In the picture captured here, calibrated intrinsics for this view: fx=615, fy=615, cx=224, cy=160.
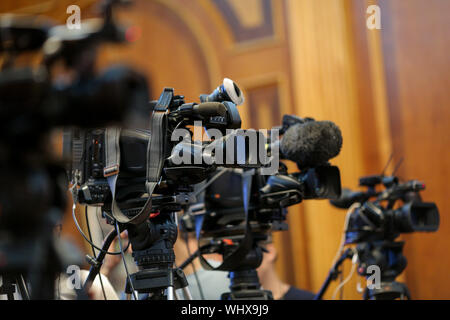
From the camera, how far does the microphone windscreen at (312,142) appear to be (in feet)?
7.75

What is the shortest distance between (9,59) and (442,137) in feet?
11.0

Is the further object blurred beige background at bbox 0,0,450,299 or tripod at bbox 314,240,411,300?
blurred beige background at bbox 0,0,450,299

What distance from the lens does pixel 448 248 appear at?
3.87 metres

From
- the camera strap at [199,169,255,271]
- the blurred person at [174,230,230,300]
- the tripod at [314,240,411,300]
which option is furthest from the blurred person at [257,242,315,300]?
the camera strap at [199,169,255,271]

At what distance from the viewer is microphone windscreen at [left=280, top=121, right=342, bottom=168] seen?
2.36 metres

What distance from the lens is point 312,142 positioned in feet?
7.75

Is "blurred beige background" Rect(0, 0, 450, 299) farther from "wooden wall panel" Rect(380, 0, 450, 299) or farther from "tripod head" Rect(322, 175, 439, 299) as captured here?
"tripod head" Rect(322, 175, 439, 299)

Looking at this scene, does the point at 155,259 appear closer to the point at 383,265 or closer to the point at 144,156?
the point at 144,156

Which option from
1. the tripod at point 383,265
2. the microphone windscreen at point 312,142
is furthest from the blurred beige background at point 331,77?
the microphone windscreen at point 312,142

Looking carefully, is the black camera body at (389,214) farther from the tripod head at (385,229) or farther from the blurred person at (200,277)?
the blurred person at (200,277)

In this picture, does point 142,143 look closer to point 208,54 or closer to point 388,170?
point 388,170

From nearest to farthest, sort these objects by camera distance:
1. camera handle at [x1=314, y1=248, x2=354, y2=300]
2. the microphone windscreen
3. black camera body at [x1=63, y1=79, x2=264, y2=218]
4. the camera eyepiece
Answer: the camera eyepiece → black camera body at [x1=63, y1=79, x2=264, y2=218] → the microphone windscreen → camera handle at [x1=314, y1=248, x2=354, y2=300]
